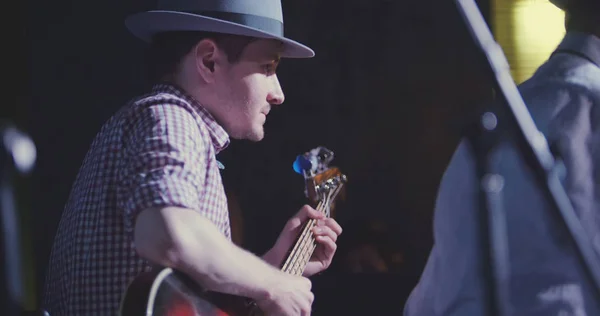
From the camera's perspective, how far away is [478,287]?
1800 mm

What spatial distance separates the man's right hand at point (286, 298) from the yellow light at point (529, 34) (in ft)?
7.04

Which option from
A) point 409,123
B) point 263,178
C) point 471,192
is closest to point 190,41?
point 471,192

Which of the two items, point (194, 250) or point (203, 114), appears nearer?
point (194, 250)

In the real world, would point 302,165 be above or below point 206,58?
below

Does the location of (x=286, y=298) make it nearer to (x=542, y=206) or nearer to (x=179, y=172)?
(x=179, y=172)

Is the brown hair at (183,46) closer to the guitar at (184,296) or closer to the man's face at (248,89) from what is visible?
the man's face at (248,89)

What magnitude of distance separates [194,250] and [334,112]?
8.68 ft

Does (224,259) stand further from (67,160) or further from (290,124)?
(290,124)

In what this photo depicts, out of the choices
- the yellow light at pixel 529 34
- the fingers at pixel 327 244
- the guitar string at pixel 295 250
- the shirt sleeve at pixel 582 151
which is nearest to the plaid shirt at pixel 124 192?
the guitar string at pixel 295 250

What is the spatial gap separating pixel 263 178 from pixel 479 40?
2.87m

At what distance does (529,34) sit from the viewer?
393 cm

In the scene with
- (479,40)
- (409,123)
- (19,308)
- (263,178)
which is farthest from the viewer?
(409,123)

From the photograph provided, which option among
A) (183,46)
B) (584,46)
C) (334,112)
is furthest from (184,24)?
(334,112)

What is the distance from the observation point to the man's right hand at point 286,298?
200 cm
